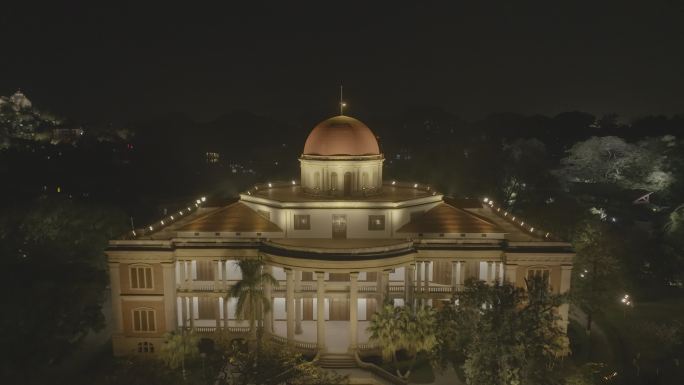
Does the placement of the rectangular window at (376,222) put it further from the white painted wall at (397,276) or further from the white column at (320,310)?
the white column at (320,310)

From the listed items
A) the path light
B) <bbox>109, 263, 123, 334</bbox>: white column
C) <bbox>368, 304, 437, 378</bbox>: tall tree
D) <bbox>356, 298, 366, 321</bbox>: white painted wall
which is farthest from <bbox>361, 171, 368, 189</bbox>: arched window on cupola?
the path light

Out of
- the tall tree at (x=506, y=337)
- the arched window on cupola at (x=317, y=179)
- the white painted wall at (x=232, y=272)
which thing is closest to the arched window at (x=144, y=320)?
the white painted wall at (x=232, y=272)

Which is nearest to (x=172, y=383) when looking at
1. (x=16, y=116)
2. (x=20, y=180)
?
(x=20, y=180)

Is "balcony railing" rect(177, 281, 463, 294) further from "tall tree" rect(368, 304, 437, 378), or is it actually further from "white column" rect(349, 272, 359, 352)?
"tall tree" rect(368, 304, 437, 378)

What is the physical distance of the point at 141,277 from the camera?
40844mm

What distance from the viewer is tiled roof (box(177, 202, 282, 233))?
42344 millimetres

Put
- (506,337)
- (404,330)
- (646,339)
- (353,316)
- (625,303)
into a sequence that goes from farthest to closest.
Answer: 1. (625,303)
2. (646,339)
3. (353,316)
4. (404,330)
5. (506,337)

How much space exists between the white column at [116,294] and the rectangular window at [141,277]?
1.00m

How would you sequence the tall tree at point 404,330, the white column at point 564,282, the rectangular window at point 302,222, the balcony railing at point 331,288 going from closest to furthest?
the tall tree at point 404,330
the white column at point 564,282
the balcony railing at point 331,288
the rectangular window at point 302,222

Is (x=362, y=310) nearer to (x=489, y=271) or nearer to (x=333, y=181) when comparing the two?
(x=489, y=271)

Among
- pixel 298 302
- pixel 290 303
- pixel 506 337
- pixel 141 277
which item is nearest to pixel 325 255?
pixel 290 303

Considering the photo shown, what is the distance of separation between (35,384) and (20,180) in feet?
221

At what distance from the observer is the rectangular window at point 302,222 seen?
43.4 metres

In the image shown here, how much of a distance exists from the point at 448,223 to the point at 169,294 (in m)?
22.4
